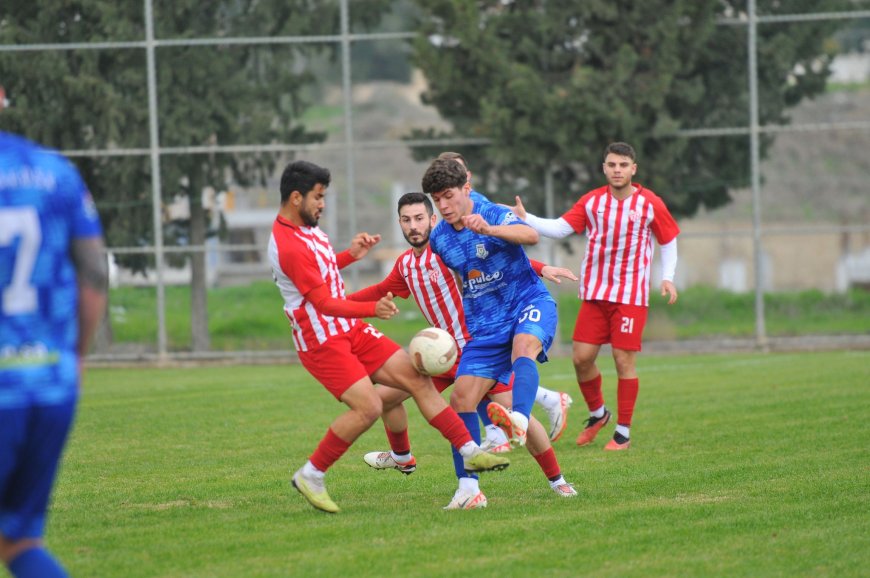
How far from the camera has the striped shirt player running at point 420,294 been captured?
748 cm

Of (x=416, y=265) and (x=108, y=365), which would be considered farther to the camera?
(x=108, y=365)

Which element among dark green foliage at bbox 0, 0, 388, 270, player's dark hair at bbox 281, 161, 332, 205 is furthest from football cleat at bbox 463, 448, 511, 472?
dark green foliage at bbox 0, 0, 388, 270

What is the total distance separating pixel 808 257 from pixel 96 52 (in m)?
11.9

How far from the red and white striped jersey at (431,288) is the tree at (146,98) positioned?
1151 centimetres

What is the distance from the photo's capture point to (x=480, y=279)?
760 cm

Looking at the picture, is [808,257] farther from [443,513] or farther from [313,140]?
[443,513]

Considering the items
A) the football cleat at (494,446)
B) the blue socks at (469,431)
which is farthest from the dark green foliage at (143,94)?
the blue socks at (469,431)

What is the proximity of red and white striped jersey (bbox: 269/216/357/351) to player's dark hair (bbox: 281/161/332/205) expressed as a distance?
0.60 feet

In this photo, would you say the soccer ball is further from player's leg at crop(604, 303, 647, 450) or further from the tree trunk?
the tree trunk

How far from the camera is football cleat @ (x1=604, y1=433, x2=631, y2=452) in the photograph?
372 inches

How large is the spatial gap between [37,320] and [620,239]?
6.87m

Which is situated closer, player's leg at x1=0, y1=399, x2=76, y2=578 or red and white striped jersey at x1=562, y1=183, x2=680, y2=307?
player's leg at x1=0, y1=399, x2=76, y2=578

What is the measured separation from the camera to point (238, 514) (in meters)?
6.98

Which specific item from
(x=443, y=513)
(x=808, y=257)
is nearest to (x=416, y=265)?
(x=443, y=513)
